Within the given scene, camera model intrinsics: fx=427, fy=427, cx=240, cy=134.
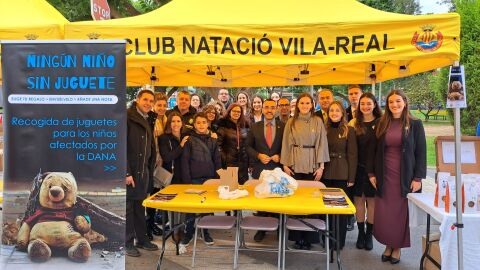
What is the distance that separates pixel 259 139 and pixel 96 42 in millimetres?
2412

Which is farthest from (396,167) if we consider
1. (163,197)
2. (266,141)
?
(163,197)

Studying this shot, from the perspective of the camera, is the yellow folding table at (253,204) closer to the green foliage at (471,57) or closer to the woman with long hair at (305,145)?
the woman with long hair at (305,145)

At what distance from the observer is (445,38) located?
333cm

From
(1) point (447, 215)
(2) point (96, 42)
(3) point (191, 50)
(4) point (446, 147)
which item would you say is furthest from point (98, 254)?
(4) point (446, 147)

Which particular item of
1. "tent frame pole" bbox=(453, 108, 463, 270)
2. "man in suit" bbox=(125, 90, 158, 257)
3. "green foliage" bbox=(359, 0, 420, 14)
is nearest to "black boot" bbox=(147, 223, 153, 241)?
"man in suit" bbox=(125, 90, 158, 257)

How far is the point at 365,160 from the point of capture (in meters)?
4.75

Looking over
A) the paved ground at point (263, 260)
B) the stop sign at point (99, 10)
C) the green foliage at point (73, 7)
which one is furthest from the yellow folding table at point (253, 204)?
the green foliage at point (73, 7)

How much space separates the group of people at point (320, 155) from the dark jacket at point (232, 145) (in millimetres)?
567

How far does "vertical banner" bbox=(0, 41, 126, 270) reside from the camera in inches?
121

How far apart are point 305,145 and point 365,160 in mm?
692

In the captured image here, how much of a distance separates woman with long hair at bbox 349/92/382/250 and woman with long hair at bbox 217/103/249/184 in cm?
150

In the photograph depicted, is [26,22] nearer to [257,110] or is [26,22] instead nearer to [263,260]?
[263,260]

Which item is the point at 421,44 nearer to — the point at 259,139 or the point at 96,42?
the point at 259,139

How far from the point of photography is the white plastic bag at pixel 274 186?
3957 millimetres
